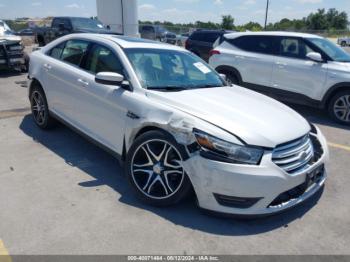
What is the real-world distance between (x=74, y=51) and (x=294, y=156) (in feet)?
11.1

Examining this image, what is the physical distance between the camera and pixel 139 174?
349cm

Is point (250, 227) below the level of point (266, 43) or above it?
below

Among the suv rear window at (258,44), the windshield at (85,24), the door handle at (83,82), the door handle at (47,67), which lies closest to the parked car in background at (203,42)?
the suv rear window at (258,44)

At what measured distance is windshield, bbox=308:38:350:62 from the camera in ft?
22.6

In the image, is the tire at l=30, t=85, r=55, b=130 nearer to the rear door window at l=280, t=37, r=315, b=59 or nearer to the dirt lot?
the dirt lot

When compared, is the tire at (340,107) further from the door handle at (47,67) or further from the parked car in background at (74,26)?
the parked car in background at (74,26)

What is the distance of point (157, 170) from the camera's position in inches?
132

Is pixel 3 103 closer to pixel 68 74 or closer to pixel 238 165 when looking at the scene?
pixel 68 74

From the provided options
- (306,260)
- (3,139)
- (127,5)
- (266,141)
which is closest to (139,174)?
(266,141)

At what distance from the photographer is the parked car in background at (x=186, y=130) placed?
2.95 m

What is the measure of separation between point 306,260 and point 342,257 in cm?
32

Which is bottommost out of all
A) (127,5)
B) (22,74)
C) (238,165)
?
(22,74)

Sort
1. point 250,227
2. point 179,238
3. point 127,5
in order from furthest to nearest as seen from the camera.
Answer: point 127,5 → point 250,227 → point 179,238

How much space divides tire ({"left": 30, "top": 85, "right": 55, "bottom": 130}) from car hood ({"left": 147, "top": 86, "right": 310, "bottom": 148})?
247cm
